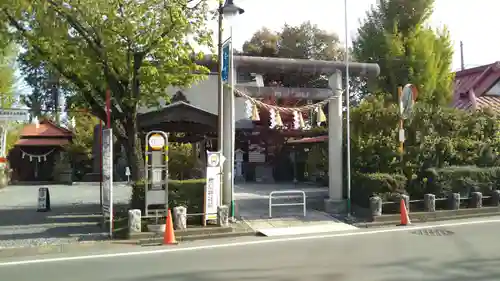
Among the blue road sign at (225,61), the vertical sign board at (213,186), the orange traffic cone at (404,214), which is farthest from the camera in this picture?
the orange traffic cone at (404,214)

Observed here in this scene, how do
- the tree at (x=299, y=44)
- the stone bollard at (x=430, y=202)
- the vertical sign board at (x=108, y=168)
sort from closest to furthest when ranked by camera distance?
the vertical sign board at (x=108, y=168), the stone bollard at (x=430, y=202), the tree at (x=299, y=44)

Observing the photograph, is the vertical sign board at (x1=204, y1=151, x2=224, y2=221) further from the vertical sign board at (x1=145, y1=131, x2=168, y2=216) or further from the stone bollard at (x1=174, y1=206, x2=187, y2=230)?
the vertical sign board at (x1=145, y1=131, x2=168, y2=216)

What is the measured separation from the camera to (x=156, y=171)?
11.4m

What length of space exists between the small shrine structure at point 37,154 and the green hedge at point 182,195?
1788 cm

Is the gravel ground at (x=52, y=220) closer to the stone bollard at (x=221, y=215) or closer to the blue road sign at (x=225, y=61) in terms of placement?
the stone bollard at (x=221, y=215)

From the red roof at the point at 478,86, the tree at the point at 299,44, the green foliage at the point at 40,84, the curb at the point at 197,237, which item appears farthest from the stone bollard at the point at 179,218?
the tree at the point at 299,44

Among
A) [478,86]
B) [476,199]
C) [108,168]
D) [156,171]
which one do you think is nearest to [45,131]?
[108,168]

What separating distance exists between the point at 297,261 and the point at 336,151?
22.3 feet

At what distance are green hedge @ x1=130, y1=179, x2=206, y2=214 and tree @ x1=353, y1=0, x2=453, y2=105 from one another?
14425mm

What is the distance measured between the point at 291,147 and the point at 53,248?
19.7m

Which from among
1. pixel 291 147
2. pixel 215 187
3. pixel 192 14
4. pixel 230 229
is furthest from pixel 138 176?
pixel 291 147

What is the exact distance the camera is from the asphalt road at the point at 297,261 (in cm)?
686

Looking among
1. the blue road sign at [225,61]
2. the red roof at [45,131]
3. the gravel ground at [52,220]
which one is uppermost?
the blue road sign at [225,61]

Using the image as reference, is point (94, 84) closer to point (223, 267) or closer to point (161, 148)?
point (161, 148)
